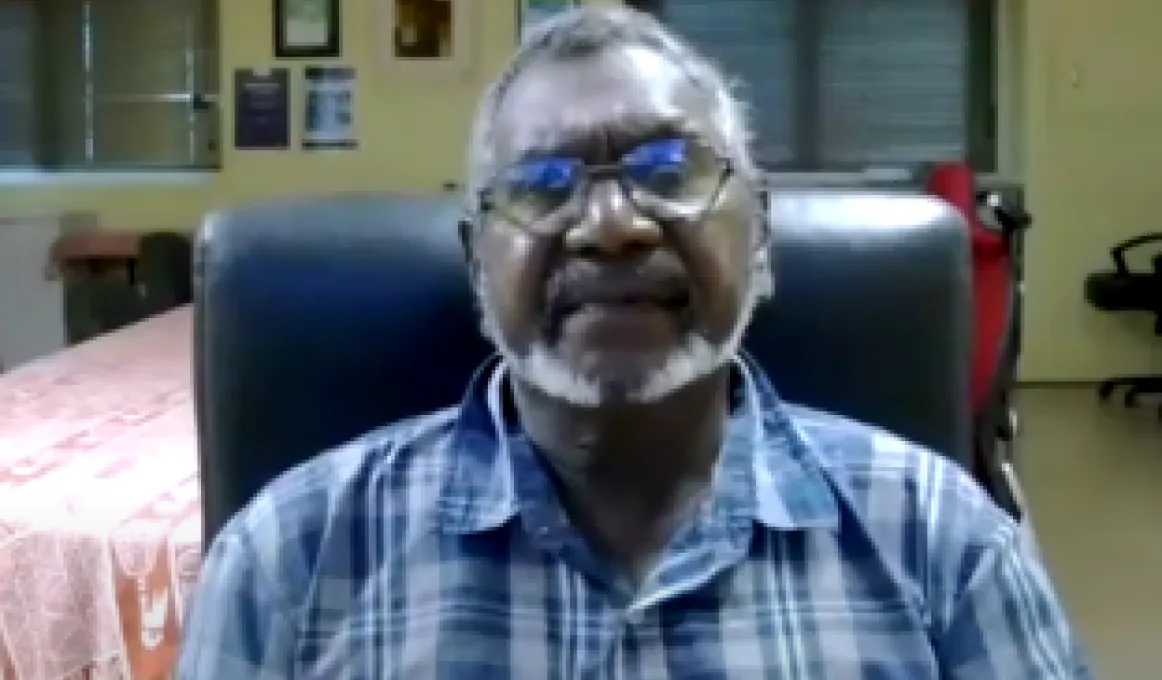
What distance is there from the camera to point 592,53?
1214mm

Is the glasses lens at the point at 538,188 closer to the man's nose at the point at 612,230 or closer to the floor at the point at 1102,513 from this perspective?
the man's nose at the point at 612,230

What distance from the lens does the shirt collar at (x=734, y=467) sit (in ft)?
3.84

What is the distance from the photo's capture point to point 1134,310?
5934 mm

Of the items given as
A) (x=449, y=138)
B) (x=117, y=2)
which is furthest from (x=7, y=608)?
(x=117, y=2)

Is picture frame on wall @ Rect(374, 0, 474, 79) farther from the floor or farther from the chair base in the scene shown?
the chair base

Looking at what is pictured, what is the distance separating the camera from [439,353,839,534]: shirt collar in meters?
1.17

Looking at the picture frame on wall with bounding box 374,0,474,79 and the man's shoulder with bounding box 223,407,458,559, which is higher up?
the picture frame on wall with bounding box 374,0,474,79

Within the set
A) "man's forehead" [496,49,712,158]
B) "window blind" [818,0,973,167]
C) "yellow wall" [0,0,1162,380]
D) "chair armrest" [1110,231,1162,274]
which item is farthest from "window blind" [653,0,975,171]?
"man's forehead" [496,49,712,158]

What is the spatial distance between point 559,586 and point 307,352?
12.4 inches

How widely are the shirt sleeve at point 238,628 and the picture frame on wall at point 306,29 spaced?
4829 mm

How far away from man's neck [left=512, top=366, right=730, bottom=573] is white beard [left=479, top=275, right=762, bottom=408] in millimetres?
27

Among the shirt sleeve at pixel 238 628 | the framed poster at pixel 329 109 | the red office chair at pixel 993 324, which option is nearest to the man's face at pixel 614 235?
the shirt sleeve at pixel 238 628

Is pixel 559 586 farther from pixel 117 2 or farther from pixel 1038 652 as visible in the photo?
pixel 117 2

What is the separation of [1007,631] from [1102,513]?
3.29 m
